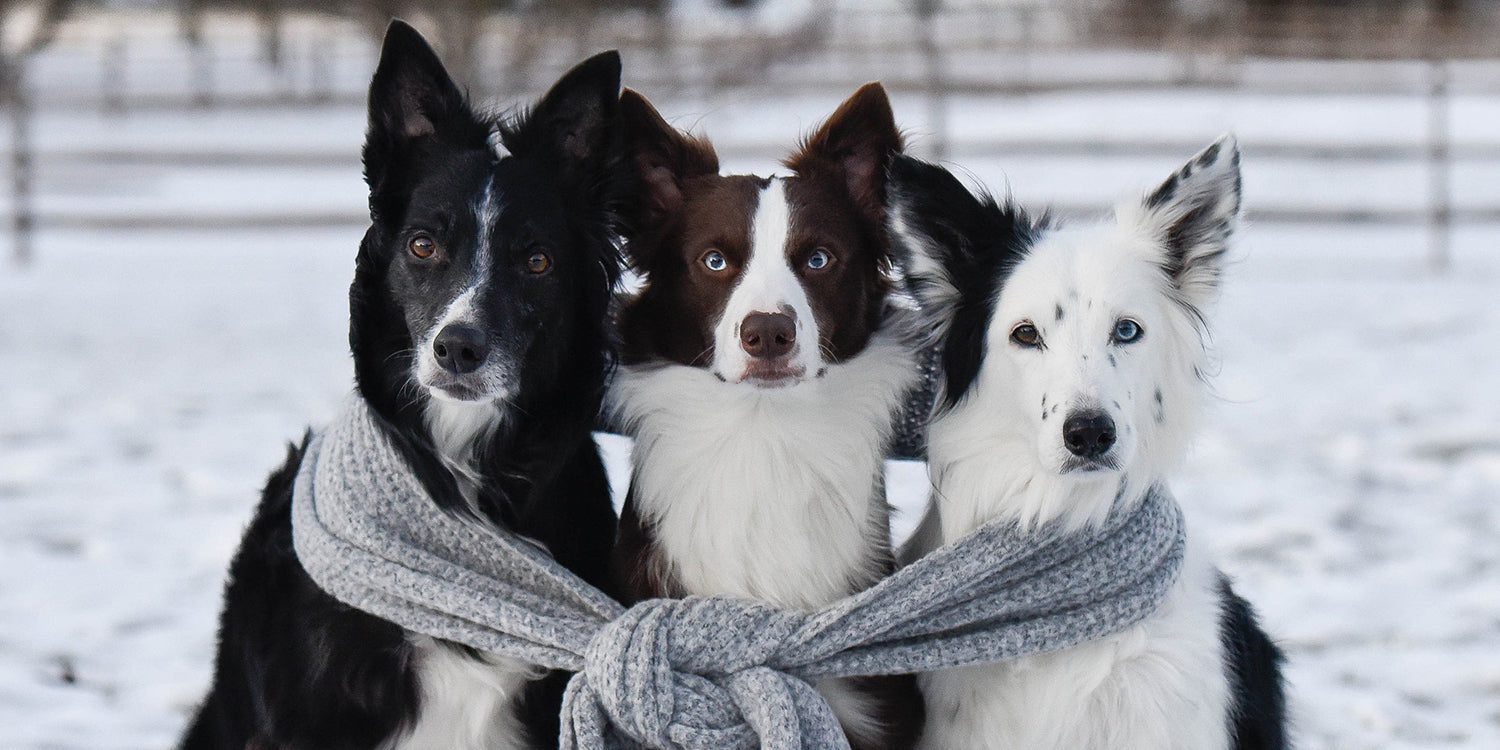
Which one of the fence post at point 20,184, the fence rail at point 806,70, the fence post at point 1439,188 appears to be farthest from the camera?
the fence rail at point 806,70

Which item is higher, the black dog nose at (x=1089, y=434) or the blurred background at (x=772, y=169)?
the black dog nose at (x=1089, y=434)

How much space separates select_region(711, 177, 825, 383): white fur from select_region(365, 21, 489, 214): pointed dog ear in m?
0.63

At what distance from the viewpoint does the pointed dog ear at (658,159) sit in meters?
2.92

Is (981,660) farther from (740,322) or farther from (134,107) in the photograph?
(134,107)

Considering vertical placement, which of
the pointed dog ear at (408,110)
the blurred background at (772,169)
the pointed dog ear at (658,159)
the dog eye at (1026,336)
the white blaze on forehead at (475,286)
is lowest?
the blurred background at (772,169)

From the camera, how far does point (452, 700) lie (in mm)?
2725

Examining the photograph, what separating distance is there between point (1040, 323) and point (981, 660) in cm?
65

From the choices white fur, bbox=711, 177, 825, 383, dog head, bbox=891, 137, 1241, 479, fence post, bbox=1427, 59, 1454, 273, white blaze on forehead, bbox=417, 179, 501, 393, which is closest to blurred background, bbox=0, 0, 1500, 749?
fence post, bbox=1427, 59, 1454, 273

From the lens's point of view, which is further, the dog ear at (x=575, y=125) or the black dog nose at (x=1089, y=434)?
the dog ear at (x=575, y=125)

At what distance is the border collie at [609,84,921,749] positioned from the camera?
2.79 metres

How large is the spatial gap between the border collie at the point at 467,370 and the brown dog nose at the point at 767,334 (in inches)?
14.1

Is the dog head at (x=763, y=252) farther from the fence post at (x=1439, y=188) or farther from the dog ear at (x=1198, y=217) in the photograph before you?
the fence post at (x=1439, y=188)

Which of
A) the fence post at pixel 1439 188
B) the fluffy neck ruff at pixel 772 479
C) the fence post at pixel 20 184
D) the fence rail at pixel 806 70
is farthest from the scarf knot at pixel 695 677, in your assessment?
the fence post at pixel 20 184

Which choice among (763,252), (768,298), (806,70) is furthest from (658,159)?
(806,70)
